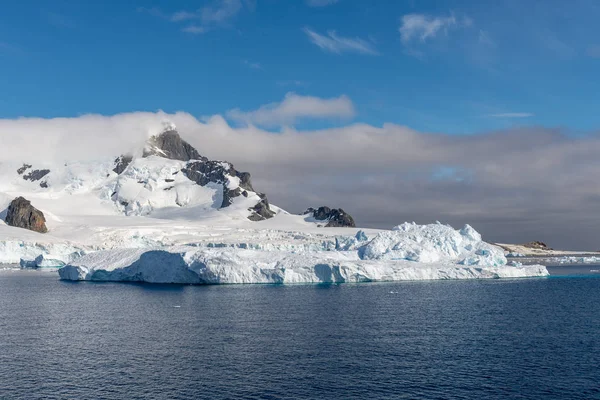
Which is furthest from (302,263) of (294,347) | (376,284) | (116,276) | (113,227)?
(113,227)

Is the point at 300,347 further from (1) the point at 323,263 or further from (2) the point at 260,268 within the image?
(2) the point at 260,268

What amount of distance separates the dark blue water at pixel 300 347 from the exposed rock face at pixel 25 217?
116m

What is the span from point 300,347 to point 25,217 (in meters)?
157

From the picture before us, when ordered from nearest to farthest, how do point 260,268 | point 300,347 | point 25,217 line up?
point 300,347, point 260,268, point 25,217

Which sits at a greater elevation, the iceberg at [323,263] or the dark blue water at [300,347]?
the iceberg at [323,263]

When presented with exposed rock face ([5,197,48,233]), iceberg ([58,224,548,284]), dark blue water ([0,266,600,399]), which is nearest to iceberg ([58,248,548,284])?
iceberg ([58,224,548,284])

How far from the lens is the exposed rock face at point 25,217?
543 ft

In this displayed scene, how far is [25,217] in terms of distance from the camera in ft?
552

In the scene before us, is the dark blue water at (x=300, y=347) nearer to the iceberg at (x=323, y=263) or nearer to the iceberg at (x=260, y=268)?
the iceberg at (x=260, y=268)

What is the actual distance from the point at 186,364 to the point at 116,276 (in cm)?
5697

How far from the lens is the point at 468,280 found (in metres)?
82.8

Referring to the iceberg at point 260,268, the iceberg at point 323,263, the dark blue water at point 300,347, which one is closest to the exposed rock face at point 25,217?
the iceberg at point 323,263

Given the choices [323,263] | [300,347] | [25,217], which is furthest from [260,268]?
[25,217]

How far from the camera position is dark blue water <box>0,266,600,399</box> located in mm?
25938
